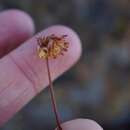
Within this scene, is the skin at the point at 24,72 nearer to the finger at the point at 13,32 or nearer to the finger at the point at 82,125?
the finger at the point at 13,32

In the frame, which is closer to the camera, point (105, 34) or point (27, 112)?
Result: point (27, 112)

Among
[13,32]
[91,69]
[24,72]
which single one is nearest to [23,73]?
[24,72]

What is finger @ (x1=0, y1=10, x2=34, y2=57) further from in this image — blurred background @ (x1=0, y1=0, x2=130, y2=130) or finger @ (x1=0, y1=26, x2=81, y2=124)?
blurred background @ (x1=0, y1=0, x2=130, y2=130)

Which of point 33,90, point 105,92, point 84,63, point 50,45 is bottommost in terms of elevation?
point 105,92

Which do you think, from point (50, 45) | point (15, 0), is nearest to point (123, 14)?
point (15, 0)

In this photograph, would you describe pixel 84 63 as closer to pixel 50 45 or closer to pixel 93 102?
pixel 93 102

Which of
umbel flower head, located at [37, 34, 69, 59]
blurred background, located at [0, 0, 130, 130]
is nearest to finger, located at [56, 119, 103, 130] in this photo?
umbel flower head, located at [37, 34, 69, 59]
